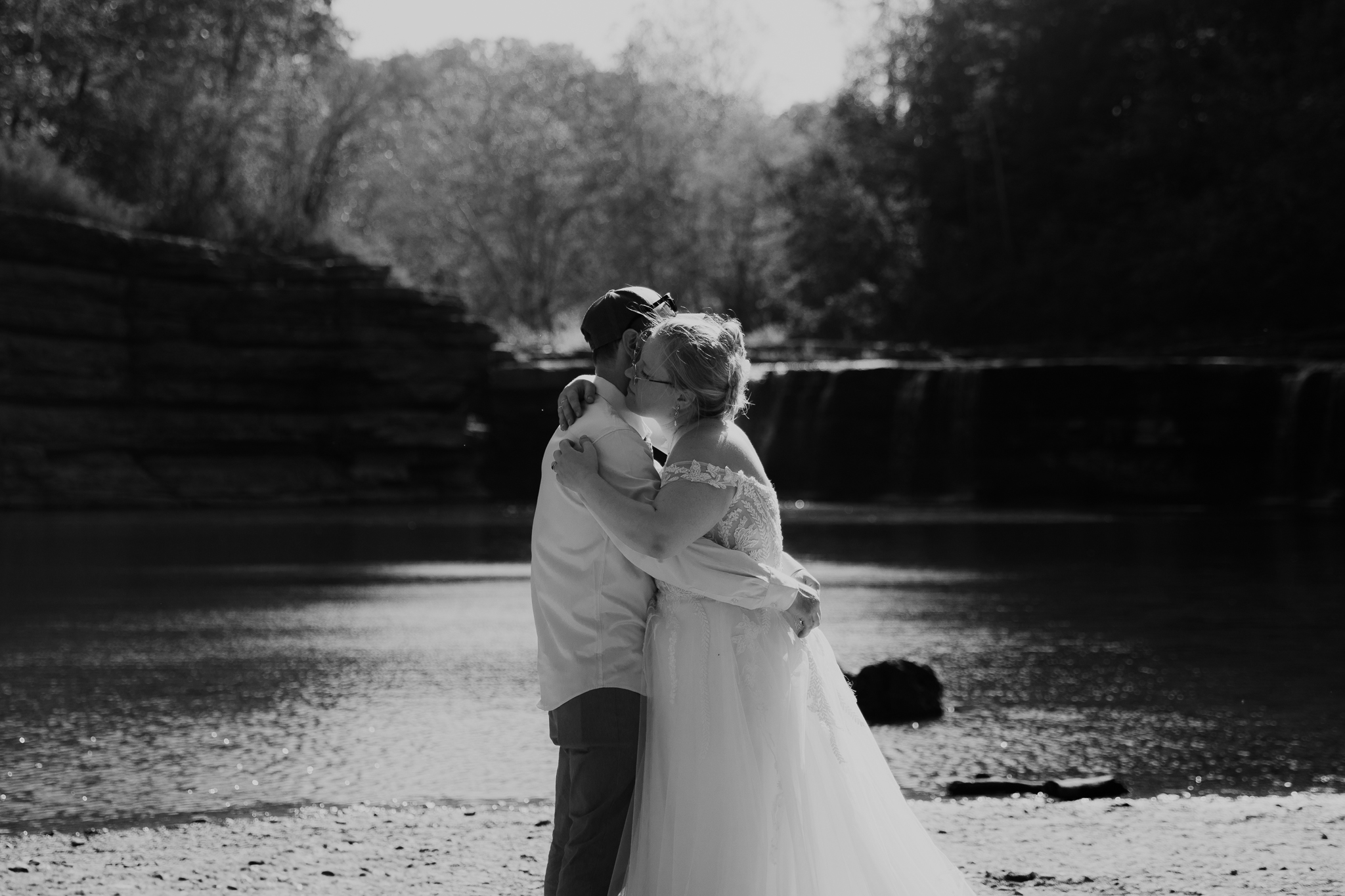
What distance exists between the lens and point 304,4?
172 feet

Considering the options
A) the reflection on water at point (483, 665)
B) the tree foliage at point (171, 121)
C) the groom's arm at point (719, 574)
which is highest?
the tree foliage at point (171, 121)

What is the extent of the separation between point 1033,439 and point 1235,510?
530cm

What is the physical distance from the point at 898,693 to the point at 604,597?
15.2 feet

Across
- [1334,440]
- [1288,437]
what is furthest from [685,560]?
[1288,437]

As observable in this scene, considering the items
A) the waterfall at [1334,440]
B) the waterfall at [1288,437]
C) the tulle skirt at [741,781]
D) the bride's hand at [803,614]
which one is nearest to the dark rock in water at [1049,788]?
the tulle skirt at [741,781]

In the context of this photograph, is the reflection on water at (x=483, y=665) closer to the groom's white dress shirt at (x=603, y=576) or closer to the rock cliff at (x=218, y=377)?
the groom's white dress shirt at (x=603, y=576)

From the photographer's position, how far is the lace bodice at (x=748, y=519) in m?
3.42

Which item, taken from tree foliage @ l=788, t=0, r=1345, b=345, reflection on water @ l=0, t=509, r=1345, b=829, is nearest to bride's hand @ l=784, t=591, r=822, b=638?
reflection on water @ l=0, t=509, r=1345, b=829

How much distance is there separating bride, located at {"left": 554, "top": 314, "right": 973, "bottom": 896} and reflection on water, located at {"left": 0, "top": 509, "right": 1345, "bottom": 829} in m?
2.72

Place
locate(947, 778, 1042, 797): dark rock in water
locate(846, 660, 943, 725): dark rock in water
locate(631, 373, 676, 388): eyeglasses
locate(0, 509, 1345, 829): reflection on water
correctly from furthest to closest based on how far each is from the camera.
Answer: locate(846, 660, 943, 725): dark rock in water
locate(0, 509, 1345, 829): reflection on water
locate(947, 778, 1042, 797): dark rock in water
locate(631, 373, 676, 388): eyeglasses

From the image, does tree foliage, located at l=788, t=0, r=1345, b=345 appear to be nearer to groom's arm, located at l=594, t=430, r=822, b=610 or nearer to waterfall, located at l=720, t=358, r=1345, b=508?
waterfall, located at l=720, t=358, r=1345, b=508

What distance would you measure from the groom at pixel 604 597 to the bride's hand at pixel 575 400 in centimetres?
2

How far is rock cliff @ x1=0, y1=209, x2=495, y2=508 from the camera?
90.6 feet

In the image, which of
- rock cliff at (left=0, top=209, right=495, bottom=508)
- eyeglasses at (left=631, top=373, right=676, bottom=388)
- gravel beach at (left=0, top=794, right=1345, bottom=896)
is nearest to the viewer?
eyeglasses at (left=631, top=373, right=676, bottom=388)
